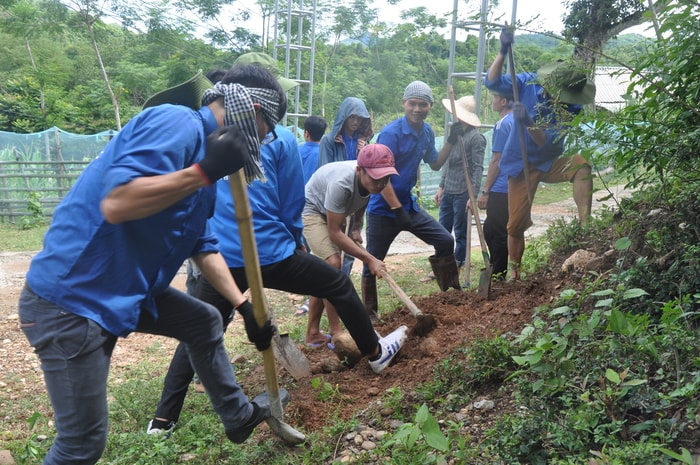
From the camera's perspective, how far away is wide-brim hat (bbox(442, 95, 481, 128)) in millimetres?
6811

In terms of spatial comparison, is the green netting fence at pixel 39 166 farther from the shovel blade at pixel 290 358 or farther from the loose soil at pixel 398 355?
the shovel blade at pixel 290 358

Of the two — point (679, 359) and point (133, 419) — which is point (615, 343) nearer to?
point (679, 359)

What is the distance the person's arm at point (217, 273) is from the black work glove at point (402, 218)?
8.58 ft

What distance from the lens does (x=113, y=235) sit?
2361 mm

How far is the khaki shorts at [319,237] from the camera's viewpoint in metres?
5.16

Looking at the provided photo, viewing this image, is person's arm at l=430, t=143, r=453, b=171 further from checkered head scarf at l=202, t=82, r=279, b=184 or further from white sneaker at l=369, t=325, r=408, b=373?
checkered head scarf at l=202, t=82, r=279, b=184

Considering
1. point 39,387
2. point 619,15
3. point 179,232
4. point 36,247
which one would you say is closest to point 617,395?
point 179,232

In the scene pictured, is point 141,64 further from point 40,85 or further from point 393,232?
point 393,232

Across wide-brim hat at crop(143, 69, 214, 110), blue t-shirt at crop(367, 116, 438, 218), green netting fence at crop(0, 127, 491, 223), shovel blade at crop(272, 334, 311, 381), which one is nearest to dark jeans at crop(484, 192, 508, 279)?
blue t-shirt at crop(367, 116, 438, 218)

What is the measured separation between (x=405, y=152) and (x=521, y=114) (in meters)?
1.08

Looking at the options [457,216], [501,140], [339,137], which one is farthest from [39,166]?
[501,140]

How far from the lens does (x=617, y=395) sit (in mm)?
2553

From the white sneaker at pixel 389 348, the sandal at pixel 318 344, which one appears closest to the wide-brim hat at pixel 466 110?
the sandal at pixel 318 344

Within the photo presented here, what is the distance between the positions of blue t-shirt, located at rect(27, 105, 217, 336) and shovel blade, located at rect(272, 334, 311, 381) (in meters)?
1.76
